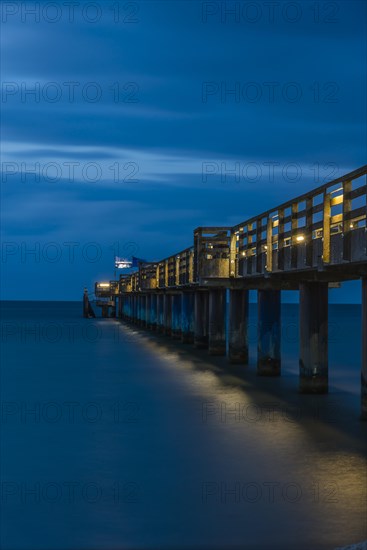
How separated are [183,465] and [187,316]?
2820cm

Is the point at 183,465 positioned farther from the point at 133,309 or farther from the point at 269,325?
the point at 133,309

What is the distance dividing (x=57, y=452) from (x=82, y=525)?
4.68 m

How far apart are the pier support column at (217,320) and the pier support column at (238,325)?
9.23ft

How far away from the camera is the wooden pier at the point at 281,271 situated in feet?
49.5

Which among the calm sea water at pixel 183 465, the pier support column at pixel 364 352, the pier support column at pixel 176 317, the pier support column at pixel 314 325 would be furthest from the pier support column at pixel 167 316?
the pier support column at pixel 364 352

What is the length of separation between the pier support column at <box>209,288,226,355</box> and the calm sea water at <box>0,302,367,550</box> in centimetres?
639

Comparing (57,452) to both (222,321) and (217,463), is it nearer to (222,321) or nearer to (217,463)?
(217,463)

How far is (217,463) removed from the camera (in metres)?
13.2

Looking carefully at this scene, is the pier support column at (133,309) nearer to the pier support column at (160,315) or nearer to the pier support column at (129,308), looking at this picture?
the pier support column at (129,308)

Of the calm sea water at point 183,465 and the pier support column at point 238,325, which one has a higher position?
the pier support column at point 238,325

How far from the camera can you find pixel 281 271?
1920 centimetres

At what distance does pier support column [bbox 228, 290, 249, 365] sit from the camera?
91.6 feet

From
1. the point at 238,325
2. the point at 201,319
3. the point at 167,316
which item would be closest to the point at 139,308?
the point at 167,316

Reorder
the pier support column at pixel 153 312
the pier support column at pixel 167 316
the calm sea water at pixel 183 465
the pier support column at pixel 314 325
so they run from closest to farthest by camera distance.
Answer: the calm sea water at pixel 183 465 → the pier support column at pixel 314 325 → the pier support column at pixel 167 316 → the pier support column at pixel 153 312
